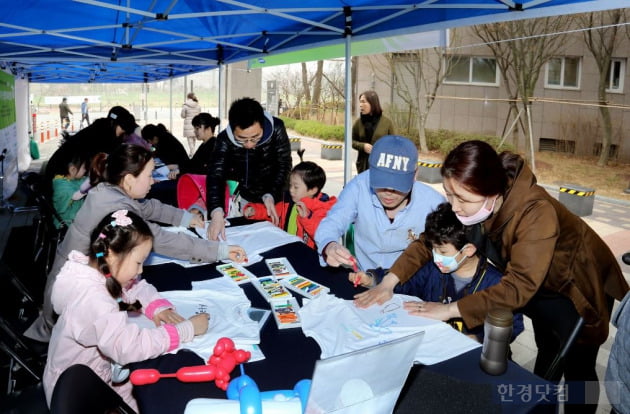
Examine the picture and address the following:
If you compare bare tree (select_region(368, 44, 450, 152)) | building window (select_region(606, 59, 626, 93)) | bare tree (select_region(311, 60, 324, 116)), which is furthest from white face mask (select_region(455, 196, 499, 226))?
bare tree (select_region(311, 60, 324, 116))

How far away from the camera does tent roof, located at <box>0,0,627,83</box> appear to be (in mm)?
3352

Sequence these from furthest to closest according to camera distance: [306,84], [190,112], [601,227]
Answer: [306,84], [190,112], [601,227]

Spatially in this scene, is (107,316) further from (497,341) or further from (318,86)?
(318,86)

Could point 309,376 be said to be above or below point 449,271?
below

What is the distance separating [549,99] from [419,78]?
12.9 feet

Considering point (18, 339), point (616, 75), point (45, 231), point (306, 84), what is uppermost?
point (306, 84)

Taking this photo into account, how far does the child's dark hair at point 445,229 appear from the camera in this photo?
6.51 ft

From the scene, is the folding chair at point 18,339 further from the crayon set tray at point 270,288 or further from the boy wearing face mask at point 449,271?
the boy wearing face mask at point 449,271

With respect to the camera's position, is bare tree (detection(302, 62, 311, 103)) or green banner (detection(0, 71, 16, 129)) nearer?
green banner (detection(0, 71, 16, 129))

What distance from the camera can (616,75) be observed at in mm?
10383

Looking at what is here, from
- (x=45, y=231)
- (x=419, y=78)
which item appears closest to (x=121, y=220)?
(x=45, y=231)

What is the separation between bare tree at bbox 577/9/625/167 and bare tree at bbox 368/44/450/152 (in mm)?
3164

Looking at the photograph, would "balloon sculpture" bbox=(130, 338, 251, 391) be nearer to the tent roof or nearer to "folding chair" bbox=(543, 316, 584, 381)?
"folding chair" bbox=(543, 316, 584, 381)

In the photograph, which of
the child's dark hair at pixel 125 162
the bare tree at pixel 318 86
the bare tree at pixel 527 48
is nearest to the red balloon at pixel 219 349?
the child's dark hair at pixel 125 162
